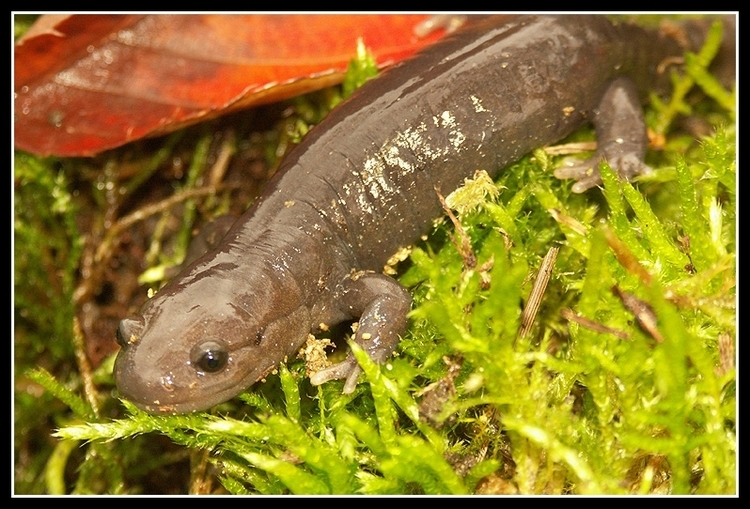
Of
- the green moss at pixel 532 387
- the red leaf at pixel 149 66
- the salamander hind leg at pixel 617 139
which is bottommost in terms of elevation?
the green moss at pixel 532 387

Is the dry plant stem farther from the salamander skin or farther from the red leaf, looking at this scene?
the red leaf

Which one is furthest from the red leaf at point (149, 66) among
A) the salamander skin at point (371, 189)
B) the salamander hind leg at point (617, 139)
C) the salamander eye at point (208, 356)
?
the salamander eye at point (208, 356)

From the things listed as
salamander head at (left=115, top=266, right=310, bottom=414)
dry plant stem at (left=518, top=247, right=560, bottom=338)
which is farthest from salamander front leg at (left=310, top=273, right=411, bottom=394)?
dry plant stem at (left=518, top=247, right=560, bottom=338)

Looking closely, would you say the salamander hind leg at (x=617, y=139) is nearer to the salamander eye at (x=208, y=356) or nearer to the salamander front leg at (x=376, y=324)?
the salamander front leg at (x=376, y=324)

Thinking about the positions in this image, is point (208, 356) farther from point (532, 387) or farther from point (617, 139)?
point (617, 139)

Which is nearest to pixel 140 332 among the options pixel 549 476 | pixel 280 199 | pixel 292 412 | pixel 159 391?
pixel 159 391

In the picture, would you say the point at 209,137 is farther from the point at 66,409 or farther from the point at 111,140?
the point at 66,409
